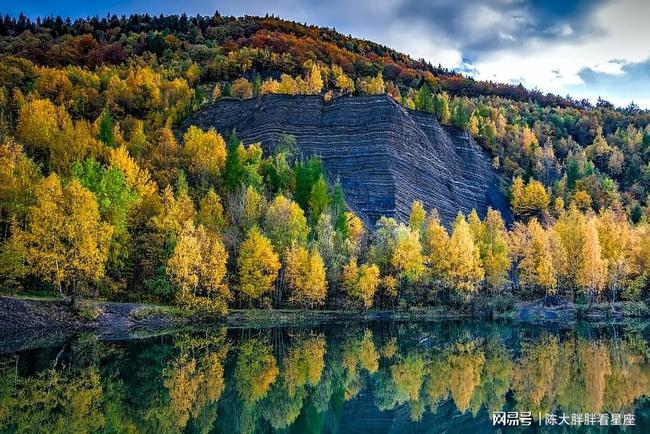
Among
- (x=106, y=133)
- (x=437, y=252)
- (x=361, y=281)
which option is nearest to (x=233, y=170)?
(x=106, y=133)

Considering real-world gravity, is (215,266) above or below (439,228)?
below

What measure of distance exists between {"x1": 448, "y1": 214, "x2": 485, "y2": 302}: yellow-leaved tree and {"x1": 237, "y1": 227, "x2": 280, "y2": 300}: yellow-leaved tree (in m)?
19.1

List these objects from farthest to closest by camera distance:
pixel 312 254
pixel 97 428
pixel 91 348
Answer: pixel 312 254
pixel 91 348
pixel 97 428

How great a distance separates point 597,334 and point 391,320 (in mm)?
18538

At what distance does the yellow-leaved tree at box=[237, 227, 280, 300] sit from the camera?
49.7 meters

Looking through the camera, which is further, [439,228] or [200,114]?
[200,114]

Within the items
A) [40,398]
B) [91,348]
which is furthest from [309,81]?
[40,398]

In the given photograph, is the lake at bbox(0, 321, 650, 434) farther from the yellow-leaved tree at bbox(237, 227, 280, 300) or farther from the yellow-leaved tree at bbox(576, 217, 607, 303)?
the yellow-leaved tree at bbox(576, 217, 607, 303)

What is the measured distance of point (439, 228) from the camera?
62.3 meters

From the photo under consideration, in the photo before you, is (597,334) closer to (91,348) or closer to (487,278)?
(487,278)

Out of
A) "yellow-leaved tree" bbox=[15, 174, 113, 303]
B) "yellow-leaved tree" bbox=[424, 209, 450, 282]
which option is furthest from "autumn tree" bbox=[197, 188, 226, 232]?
"yellow-leaved tree" bbox=[424, 209, 450, 282]

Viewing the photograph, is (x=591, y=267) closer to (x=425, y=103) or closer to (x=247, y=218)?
(x=247, y=218)

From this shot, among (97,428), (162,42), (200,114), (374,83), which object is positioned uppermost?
(162,42)

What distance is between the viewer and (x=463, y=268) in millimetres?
58562
